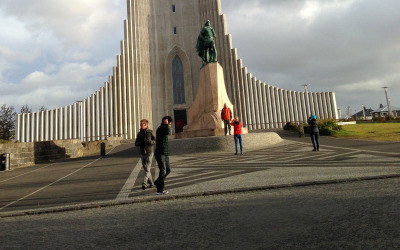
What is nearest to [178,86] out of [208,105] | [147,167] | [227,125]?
[208,105]

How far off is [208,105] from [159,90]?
16160 mm

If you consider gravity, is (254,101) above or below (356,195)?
above

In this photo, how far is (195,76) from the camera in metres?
29.3

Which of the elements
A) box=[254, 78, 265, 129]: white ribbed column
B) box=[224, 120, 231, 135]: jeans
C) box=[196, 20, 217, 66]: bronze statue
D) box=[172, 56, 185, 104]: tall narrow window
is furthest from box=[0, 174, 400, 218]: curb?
box=[172, 56, 185, 104]: tall narrow window

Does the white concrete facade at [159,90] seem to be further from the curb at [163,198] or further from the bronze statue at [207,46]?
the curb at [163,198]

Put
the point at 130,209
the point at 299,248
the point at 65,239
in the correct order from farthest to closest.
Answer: the point at 130,209, the point at 65,239, the point at 299,248

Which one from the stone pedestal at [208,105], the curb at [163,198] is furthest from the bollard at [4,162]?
the curb at [163,198]

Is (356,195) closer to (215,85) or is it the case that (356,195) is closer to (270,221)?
(270,221)

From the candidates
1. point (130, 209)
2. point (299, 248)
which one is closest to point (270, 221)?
point (299, 248)

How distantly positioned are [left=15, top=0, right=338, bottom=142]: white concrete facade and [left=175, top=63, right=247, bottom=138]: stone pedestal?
13.4m

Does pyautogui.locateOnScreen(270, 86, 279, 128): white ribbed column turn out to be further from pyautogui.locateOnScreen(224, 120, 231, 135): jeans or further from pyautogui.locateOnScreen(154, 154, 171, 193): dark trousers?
pyautogui.locateOnScreen(154, 154, 171, 193): dark trousers

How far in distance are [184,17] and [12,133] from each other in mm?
26978

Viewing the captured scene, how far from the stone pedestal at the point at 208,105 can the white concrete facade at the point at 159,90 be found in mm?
13413

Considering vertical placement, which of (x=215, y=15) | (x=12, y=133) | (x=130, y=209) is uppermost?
(x=215, y=15)
